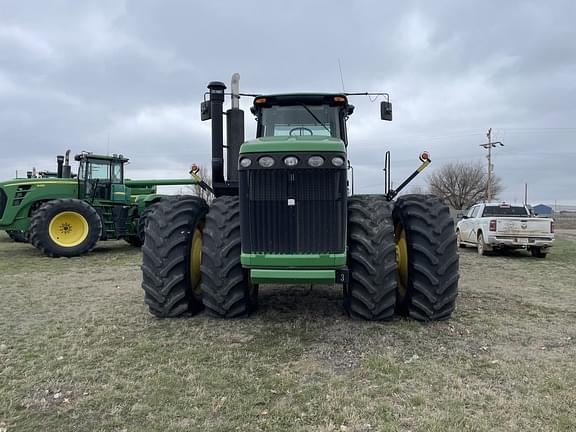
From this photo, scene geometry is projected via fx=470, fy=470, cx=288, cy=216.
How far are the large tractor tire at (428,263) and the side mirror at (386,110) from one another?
187 cm

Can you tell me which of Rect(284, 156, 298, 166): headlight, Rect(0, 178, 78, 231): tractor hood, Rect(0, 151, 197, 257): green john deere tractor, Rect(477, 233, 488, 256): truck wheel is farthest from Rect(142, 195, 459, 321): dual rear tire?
Rect(0, 178, 78, 231): tractor hood

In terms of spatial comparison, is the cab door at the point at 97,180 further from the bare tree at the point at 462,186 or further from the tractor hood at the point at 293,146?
the bare tree at the point at 462,186

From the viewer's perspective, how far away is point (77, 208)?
1281 centimetres

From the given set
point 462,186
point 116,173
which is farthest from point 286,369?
point 462,186

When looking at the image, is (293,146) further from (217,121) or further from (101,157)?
(101,157)

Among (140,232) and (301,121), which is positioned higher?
(301,121)

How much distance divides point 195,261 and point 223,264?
73 centimetres

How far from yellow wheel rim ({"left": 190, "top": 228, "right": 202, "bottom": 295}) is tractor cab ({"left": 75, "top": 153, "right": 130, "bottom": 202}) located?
32.0ft

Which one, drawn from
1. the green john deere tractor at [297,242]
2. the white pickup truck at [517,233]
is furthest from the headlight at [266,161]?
the white pickup truck at [517,233]

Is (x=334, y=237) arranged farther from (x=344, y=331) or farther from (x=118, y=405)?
(x=118, y=405)

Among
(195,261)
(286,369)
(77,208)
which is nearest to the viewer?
(286,369)

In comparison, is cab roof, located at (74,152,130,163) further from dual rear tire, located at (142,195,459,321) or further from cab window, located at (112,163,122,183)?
dual rear tire, located at (142,195,459,321)

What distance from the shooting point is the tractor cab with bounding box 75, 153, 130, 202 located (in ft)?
46.5

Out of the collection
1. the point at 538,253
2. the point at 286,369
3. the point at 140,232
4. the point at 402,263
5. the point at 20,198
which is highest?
the point at 20,198
